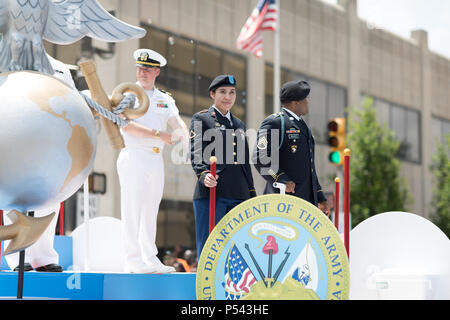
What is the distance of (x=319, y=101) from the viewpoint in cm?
2138

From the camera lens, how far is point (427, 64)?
88.8 ft

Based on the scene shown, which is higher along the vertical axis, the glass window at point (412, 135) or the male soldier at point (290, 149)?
the glass window at point (412, 135)

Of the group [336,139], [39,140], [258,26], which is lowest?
[39,140]

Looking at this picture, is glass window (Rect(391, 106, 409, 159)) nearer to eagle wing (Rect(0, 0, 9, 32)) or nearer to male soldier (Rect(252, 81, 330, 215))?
male soldier (Rect(252, 81, 330, 215))

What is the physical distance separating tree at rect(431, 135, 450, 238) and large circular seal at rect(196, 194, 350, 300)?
67.2 ft

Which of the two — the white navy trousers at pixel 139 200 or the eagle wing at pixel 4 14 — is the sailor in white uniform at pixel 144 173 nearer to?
the white navy trousers at pixel 139 200

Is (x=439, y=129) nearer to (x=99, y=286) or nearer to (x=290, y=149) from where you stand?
(x=290, y=149)

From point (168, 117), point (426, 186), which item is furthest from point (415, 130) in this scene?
point (168, 117)

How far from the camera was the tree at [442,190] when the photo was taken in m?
23.3

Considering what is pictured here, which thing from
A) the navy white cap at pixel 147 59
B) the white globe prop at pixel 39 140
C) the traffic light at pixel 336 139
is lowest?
the white globe prop at pixel 39 140

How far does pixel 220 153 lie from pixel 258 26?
10.3 metres

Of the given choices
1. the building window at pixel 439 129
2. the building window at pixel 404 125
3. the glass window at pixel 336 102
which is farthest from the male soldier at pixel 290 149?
the building window at pixel 439 129

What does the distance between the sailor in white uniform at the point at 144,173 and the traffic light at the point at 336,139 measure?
276 inches

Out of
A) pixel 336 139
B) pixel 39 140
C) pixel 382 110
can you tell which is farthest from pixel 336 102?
pixel 39 140
